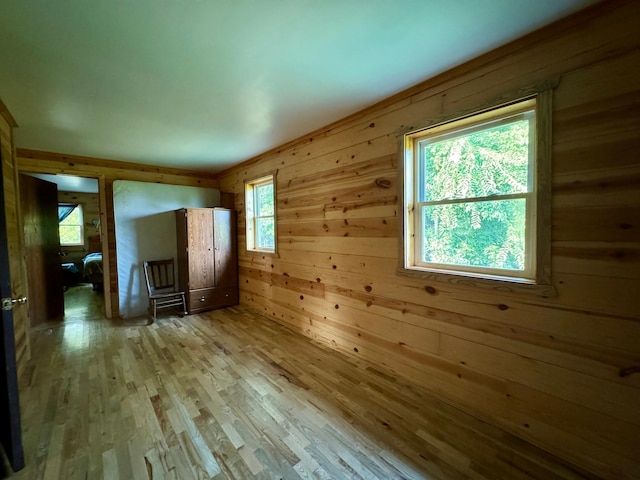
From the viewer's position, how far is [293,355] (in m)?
2.54

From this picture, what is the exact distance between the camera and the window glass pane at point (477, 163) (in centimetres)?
156

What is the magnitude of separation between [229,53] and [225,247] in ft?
9.86

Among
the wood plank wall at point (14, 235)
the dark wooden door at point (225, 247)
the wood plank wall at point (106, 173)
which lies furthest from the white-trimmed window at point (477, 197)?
the wood plank wall at point (106, 173)

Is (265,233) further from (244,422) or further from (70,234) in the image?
(70,234)

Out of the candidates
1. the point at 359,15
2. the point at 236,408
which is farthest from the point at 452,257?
the point at 236,408

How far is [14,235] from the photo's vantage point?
2.43 m

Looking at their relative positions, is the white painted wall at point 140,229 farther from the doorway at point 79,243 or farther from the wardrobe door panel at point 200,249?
the doorway at point 79,243

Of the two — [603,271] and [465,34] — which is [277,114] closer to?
[465,34]

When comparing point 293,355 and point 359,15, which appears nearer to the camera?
point 359,15

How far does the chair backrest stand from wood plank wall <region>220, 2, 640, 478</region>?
3.22 m

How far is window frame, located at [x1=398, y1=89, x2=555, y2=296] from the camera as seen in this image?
1393 mm

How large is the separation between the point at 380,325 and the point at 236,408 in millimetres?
1252

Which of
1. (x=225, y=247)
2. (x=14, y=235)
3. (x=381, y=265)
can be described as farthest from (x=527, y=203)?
(x=14, y=235)

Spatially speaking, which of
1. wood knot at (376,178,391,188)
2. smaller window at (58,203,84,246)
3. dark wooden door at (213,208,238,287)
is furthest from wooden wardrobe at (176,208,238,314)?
smaller window at (58,203,84,246)
